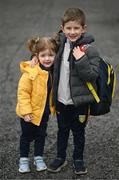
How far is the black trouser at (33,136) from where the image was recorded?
4.56 m

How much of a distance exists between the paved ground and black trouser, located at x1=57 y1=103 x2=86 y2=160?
0.21 m

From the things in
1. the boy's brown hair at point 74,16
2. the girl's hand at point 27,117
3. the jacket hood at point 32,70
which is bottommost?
the girl's hand at point 27,117

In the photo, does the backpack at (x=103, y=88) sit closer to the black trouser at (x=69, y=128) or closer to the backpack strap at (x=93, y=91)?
the backpack strap at (x=93, y=91)

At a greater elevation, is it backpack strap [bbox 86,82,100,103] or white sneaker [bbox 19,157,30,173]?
backpack strap [bbox 86,82,100,103]

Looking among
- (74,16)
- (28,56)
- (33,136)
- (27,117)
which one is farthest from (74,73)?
(28,56)

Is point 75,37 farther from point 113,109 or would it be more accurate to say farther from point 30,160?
point 113,109

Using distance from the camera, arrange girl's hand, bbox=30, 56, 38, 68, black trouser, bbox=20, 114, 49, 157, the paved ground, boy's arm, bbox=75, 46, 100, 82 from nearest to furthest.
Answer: boy's arm, bbox=75, 46, 100, 82 < girl's hand, bbox=30, 56, 38, 68 < black trouser, bbox=20, 114, 49, 157 < the paved ground

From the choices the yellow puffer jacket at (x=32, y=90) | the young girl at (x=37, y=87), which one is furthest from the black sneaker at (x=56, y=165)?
the yellow puffer jacket at (x=32, y=90)

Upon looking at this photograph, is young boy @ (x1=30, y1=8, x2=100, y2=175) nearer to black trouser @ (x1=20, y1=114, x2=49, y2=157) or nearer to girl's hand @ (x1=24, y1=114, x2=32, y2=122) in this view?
black trouser @ (x1=20, y1=114, x2=49, y2=157)

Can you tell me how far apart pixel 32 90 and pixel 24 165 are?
0.82 metres

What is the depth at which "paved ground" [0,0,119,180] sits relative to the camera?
480 centimetres

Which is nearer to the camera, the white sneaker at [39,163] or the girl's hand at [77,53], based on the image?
the girl's hand at [77,53]

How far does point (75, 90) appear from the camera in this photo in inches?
166

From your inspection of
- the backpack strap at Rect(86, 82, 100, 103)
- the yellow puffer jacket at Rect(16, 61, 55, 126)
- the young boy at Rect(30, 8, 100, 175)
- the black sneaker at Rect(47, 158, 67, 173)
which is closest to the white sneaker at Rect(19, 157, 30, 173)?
the black sneaker at Rect(47, 158, 67, 173)
